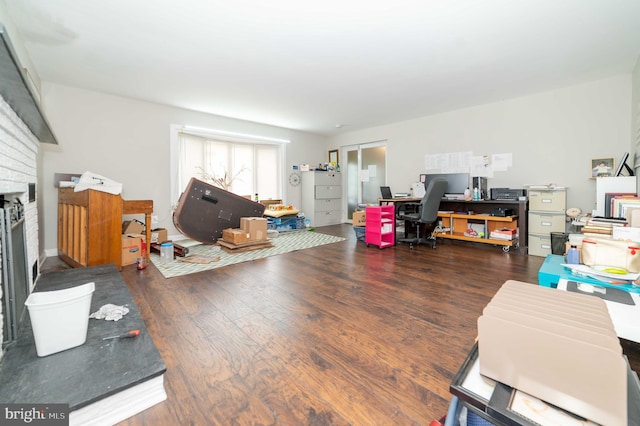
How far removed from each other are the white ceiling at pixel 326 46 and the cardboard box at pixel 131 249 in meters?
1.99

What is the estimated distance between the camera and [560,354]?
1.82 ft

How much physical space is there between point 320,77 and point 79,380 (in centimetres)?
351

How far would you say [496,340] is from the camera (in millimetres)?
625

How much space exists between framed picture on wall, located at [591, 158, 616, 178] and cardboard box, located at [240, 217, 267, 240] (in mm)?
4632

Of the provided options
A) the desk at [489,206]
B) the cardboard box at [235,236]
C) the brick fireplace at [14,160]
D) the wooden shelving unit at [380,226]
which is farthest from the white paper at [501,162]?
the brick fireplace at [14,160]

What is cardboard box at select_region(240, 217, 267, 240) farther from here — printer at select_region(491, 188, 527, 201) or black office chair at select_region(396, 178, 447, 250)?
printer at select_region(491, 188, 527, 201)

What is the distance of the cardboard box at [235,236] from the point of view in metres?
4.01

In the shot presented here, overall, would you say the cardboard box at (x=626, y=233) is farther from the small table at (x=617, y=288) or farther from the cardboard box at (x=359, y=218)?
the cardboard box at (x=359, y=218)

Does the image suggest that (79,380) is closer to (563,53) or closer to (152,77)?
(152,77)

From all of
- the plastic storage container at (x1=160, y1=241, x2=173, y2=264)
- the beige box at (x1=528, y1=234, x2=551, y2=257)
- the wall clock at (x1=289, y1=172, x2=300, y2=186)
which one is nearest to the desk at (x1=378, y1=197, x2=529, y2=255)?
the beige box at (x1=528, y1=234, x2=551, y2=257)

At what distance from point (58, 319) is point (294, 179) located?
5.55 m

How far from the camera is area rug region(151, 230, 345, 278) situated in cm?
317

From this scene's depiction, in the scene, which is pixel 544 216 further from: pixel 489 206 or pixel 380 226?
pixel 380 226

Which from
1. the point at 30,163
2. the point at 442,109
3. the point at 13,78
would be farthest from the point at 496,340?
the point at 442,109
